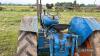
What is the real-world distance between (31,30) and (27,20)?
552 millimetres

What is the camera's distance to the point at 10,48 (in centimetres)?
851

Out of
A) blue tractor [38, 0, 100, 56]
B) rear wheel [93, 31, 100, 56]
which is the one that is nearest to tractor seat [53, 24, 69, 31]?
blue tractor [38, 0, 100, 56]

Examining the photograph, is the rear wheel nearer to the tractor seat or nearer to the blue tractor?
the blue tractor

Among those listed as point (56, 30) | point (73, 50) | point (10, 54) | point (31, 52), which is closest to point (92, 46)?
point (73, 50)

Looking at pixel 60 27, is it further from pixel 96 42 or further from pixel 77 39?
pixel 96 42

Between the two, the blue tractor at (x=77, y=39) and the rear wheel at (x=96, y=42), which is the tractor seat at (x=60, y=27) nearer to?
the blue tractor at (x=77, y=39)

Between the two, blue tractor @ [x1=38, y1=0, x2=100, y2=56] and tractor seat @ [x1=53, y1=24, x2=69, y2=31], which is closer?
blue tractor @ [x1=38, y1=0, x2=100, y2=56]

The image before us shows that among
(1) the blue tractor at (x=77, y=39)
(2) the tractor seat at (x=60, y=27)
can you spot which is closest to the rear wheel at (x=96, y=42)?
(1) the blue tractor at (x=77, y=39)

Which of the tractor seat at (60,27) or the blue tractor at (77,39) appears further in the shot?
the tractor seat at (60,27)

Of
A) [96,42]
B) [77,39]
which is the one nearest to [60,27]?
[77,39]

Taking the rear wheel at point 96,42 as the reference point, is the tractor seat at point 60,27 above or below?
above

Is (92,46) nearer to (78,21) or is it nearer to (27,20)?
(78,21)

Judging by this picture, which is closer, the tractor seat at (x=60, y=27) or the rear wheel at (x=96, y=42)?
the rear wheel at (x=96, y=42)

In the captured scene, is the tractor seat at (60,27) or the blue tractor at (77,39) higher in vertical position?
the tractor seat at (60,27)
